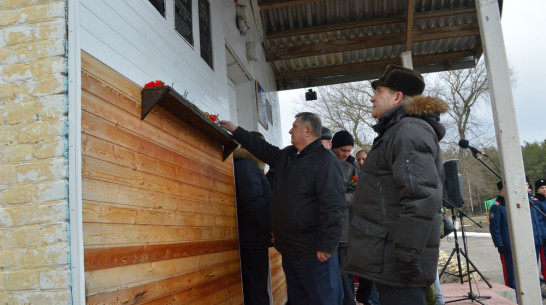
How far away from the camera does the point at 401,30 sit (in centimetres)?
857

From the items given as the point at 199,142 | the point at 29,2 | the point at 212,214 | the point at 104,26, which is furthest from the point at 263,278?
the point at 29,2

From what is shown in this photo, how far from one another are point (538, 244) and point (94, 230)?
306 inches

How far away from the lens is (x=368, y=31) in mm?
8602

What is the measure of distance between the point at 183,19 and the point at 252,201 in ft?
5.84

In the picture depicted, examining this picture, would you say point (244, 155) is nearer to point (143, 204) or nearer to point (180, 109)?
point (180, 109)

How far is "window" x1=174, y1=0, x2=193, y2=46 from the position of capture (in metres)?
3.71

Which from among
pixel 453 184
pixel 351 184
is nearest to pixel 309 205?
pixel 351 184

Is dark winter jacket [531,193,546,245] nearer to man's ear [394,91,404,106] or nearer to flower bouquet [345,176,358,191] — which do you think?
flower bouquet [345,176,358,191]

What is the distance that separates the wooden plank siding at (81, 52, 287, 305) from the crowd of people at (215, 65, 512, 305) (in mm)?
509

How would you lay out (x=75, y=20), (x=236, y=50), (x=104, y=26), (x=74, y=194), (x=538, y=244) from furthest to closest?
(x=538, y=244) → (x=236, y=50) → (x=104, y=26) → (x=75, y=20) → (x=74, y=194)

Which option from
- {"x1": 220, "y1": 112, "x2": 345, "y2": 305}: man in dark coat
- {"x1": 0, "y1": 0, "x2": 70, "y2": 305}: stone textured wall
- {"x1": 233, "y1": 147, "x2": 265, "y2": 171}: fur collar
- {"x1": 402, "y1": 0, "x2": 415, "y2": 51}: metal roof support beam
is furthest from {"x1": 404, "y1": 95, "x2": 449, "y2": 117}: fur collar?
{"x1": 402, "y1": 0, "x2": 415, "y2": 51}: metal roof support beam

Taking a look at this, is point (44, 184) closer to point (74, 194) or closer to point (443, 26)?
point (74, 194)

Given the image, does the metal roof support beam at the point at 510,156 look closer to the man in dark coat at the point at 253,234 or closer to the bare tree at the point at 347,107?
the man in dark coat at the point at 253,234

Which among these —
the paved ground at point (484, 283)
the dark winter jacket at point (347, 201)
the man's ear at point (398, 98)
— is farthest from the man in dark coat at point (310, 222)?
the paved ground at point (484, 283)
